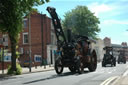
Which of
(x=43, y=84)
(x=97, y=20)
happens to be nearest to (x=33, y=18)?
(x=97, y=20)

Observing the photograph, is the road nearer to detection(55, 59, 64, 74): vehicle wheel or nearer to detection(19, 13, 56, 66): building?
detection(55, 59, 64, 74): vehicle wheel

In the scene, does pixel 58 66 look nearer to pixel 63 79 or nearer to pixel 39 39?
pixel 63 79

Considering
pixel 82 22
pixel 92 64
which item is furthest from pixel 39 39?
pixel 92 64

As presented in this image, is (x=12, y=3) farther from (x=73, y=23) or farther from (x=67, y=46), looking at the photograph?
(x=73, y=23)

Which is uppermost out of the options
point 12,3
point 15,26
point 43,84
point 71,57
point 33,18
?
point 33,18

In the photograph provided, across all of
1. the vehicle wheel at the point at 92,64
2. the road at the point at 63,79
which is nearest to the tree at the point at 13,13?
the road at the point at 63,79

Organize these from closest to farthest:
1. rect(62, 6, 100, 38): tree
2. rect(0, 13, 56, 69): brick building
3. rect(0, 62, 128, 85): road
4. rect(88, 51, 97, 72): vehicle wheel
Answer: rect(0, 62, 128, 85): road
rect(88, 51, 97, 72): vehicle wheel
rect(0, 13, 56, 69): brick building
rect(62, 6, 100, 38): tree

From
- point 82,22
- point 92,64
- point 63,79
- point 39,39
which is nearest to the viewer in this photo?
point 63,79

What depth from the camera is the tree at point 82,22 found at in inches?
2496

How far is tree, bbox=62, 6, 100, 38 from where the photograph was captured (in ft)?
208

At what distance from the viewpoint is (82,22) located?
6412 cm

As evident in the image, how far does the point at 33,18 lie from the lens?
163 feet

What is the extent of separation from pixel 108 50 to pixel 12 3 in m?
19.9

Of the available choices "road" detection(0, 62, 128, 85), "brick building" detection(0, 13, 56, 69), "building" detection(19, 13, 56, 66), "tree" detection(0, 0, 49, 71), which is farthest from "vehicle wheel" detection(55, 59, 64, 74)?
"brick building" detection(0, 13, 56, 69)
